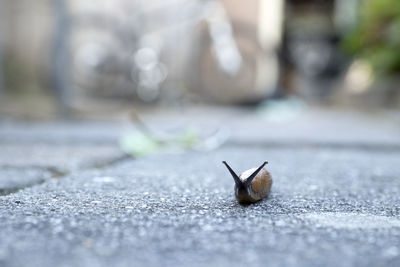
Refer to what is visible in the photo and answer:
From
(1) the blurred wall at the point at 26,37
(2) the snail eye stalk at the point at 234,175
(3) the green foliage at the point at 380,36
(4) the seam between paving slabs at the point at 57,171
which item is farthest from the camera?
(1) the blurred wall at the point at 26,37

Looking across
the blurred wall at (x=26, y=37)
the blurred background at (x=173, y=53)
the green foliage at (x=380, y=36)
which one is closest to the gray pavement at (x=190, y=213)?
the blurred background at (x=173, y=53)

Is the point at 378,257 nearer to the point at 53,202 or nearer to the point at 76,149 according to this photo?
the point at 53,202

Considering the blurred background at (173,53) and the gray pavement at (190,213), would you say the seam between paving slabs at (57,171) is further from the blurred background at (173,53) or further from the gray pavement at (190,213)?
the blurred background at (173,53)

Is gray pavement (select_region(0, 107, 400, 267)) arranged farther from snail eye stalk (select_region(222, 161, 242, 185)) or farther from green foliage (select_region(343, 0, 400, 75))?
green foliage (select_region(343, 0, 400, 75))

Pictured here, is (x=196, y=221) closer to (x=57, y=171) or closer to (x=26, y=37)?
(x=57, y=171)

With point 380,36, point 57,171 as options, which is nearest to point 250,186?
point 57,171

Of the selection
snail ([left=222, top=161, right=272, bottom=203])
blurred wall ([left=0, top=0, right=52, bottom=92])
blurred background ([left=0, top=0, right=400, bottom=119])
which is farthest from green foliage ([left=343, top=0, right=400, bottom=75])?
snail ([left=222, top=161, right=272, bottom=203])

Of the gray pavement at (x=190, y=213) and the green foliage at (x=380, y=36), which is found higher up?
the green foliage at (x=380, y=36)

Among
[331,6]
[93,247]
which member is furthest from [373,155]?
[331,6]
